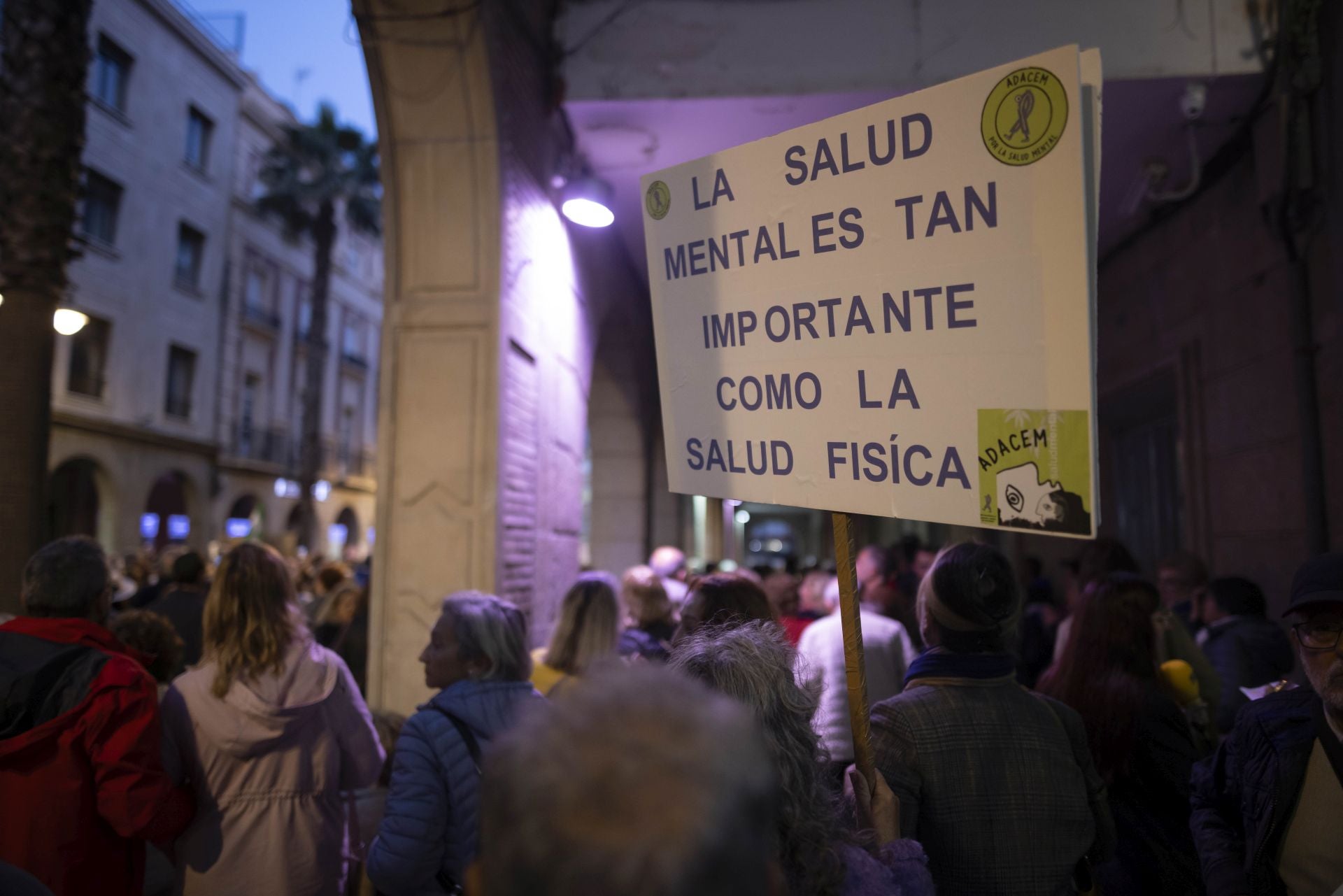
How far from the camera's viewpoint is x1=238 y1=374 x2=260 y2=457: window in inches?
1008

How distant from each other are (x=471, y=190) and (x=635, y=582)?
263 centimetres

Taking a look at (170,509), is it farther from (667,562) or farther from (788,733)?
(788,733)

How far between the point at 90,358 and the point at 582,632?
1955 cm

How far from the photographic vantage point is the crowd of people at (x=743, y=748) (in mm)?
1607

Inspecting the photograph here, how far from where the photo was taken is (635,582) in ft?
14.2

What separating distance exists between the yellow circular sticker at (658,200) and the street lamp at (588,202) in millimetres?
3571

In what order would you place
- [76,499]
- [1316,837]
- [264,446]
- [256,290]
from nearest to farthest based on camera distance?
1. [1316,837]
2. [76,499]
3. [256,290]
4. [264,446]

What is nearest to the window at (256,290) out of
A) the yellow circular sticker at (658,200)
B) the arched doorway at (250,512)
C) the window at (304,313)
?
the window at (304,313)

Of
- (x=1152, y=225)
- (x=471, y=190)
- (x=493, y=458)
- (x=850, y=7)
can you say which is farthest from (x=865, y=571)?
(x=1152, y=225)

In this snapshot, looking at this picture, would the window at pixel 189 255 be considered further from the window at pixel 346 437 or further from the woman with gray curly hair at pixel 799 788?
the woman with gray curly hair at pixel 799 788

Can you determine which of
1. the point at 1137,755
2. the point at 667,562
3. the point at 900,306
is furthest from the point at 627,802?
the point at 667,562

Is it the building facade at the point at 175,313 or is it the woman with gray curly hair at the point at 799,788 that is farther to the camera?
the building facade at the point at 175,313

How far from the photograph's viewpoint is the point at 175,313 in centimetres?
2173

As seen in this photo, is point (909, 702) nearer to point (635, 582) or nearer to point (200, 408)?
point (635, 582)
